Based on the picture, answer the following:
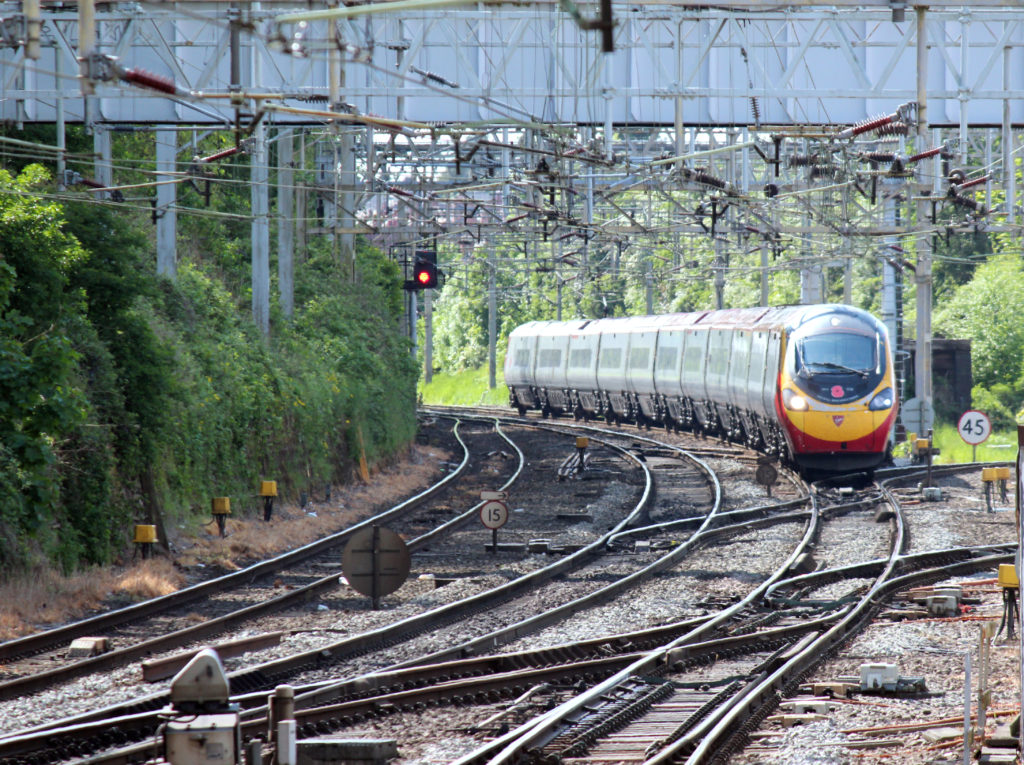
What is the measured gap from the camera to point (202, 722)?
5.57m

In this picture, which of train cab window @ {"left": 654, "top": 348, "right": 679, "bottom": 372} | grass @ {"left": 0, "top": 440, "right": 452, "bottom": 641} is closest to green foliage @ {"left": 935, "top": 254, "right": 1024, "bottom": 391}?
train cab window @ {"left": 654, "top": 348, "right": 679, "bottom": 372}

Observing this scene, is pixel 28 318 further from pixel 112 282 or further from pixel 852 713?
pixel 852 713

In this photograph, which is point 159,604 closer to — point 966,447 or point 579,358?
point 966,447

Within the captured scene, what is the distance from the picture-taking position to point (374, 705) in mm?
9234

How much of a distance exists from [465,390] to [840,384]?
4847 cm

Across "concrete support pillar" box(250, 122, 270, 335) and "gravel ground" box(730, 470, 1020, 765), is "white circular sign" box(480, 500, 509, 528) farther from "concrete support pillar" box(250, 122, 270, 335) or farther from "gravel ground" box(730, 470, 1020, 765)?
"concrete support pillar" box(250, 122, 270, 335)

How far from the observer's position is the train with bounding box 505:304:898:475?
2398 centimetres

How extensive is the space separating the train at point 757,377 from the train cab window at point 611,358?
0.04 metres

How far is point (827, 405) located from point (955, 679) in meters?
14.1

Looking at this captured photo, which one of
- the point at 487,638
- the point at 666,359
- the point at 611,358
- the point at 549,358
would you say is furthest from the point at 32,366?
the point at 549,358

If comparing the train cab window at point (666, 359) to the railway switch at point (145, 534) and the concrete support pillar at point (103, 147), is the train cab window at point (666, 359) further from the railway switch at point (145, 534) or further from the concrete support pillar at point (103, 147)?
the railway switch at point (145, 534)

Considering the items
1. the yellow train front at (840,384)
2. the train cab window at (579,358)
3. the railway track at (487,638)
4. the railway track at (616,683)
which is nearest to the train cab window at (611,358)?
the train cab window at (579,358)

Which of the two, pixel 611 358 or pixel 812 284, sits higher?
pixel 812 284

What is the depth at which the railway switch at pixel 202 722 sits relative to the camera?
5500mm
